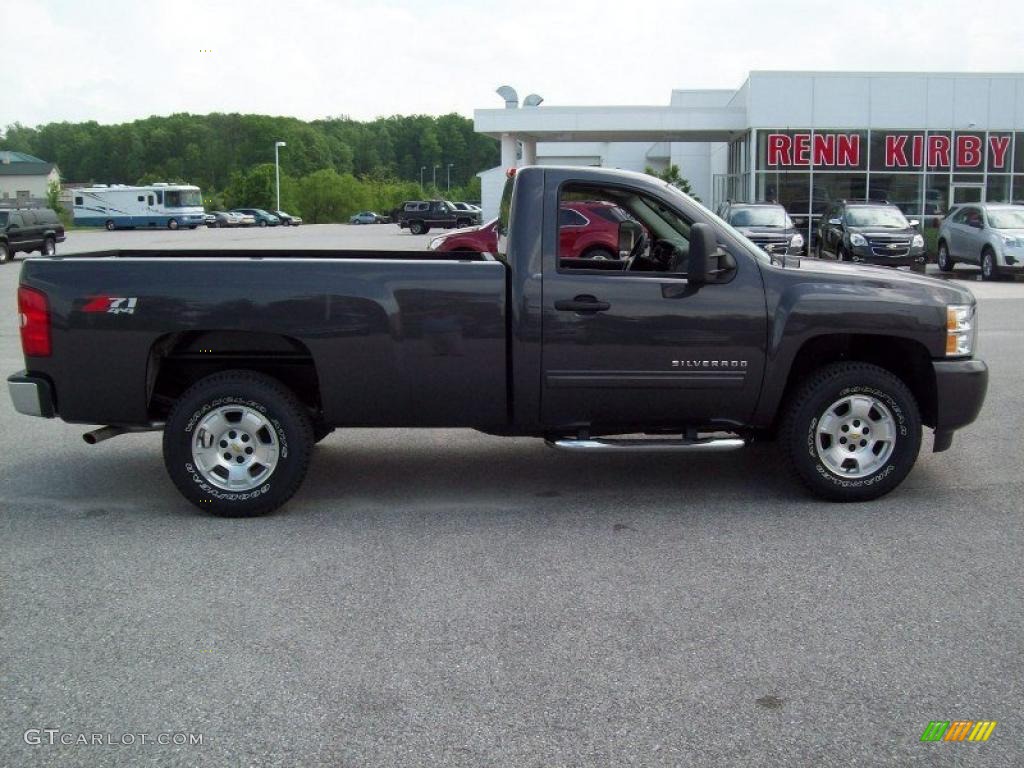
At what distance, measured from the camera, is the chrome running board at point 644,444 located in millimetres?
6391

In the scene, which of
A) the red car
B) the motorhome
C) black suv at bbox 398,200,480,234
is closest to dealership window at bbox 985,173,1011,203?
the red car

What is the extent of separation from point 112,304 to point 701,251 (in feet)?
10.6

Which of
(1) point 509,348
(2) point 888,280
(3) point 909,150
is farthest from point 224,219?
(2) point 888,280

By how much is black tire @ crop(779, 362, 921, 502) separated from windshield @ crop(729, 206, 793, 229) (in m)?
20.3

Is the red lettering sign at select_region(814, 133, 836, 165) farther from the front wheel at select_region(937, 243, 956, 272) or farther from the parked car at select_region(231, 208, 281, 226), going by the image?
the parked car at select_region(231, 208, 281, 226)

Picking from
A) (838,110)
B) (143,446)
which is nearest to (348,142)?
(838,110)

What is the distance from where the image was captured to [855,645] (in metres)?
4.48

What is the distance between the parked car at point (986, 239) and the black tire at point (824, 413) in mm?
19763

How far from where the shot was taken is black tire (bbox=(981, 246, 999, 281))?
24.6 metres

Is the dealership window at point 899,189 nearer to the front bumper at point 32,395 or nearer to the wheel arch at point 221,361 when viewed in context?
the wheel arch at point 221,361

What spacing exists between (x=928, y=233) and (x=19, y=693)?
34145 mm

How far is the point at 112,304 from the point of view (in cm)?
613

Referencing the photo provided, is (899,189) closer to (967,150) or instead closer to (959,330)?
(967,150)

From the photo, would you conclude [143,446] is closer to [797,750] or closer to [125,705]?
[125,705]
